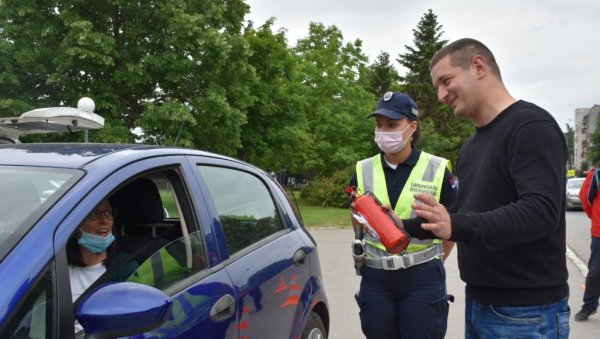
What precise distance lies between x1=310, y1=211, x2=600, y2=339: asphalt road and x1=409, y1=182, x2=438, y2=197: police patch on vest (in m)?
2.51

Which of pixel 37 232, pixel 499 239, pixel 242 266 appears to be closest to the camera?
pixel 37 232

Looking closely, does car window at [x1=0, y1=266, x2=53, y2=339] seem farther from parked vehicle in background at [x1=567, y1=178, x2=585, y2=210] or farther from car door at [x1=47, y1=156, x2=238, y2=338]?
parked vehicle in background at [x1=567, y1=178, x2=585, y2=210]

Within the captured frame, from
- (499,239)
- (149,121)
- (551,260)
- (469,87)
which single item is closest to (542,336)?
(551,260)

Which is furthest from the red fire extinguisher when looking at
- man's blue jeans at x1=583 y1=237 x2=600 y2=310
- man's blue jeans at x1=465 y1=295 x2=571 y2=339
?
man's blue jeans at x1=583 y1=237 x2=600 y2=310

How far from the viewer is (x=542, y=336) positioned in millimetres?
2029

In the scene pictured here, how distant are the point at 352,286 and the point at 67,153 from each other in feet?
19.2

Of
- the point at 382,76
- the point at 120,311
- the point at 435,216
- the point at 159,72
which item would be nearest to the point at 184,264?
the point at 120,311

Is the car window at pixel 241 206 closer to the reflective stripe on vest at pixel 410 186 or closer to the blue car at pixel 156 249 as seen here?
the blue car at pixel 156 249

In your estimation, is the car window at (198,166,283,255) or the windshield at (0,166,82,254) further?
the car window at (198,166,283,255)

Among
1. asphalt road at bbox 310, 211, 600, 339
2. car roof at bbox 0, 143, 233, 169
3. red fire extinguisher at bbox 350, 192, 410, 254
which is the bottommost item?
asphalt road at bbox 310, 211, 600, 339

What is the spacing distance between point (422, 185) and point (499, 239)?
4.61ft

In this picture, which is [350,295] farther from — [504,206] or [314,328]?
[504,206]

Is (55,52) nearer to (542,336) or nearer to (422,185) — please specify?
(422,185)

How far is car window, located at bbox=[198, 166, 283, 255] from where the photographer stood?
2.70 meters
